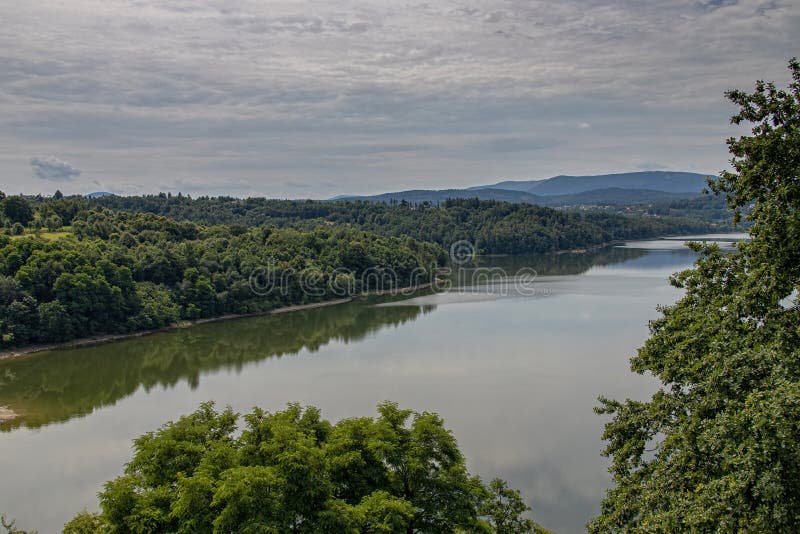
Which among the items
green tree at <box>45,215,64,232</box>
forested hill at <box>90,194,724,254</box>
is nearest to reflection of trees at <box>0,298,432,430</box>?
green tree at <box>45,215,64,232</box>

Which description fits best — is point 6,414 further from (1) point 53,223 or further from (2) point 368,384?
(1) point 53,223

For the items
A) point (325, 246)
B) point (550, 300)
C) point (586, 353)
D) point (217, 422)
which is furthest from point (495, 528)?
A: point (325, 246)

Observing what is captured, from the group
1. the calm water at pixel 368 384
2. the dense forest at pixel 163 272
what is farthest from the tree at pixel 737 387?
the dense forest at pixel 163 272

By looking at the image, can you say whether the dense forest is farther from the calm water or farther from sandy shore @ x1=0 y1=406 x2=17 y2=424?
sandy shore @ x1=0 y1=406 x2=17 y2=424

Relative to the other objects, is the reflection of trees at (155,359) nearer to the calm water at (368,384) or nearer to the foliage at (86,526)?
the calm water at (368,384)

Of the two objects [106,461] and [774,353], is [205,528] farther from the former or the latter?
[106,461]

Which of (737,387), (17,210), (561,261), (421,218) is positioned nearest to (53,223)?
(17,210)
